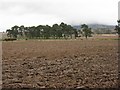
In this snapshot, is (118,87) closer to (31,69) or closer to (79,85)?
(79,85)

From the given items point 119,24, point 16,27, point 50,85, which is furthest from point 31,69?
point 16,27

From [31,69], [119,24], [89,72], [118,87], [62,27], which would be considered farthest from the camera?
[62,27]

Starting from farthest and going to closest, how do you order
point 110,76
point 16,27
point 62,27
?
1. point 16,27
2. point 62,27
3. point 110,76

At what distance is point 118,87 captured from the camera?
10.8 metres

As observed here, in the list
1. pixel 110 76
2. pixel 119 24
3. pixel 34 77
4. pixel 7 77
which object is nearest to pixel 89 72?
pixel 110 76

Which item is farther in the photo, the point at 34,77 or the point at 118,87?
the point at 34,77

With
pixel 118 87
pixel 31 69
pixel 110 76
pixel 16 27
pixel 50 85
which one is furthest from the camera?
pixel 16 27

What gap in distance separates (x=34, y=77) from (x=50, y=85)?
6.86 feet

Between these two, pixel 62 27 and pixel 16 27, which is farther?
pixel 16 27

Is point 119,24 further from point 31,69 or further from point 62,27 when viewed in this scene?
point 31,69

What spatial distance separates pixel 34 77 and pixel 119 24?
9817cm

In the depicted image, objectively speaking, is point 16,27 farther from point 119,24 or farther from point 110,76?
point 110,76

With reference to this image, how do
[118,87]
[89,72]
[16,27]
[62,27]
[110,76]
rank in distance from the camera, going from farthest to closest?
[16,27] < [62,27] < [89,72] < [110,76] < [118,87]

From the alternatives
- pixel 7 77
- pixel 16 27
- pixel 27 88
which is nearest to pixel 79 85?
pixel 27 88
